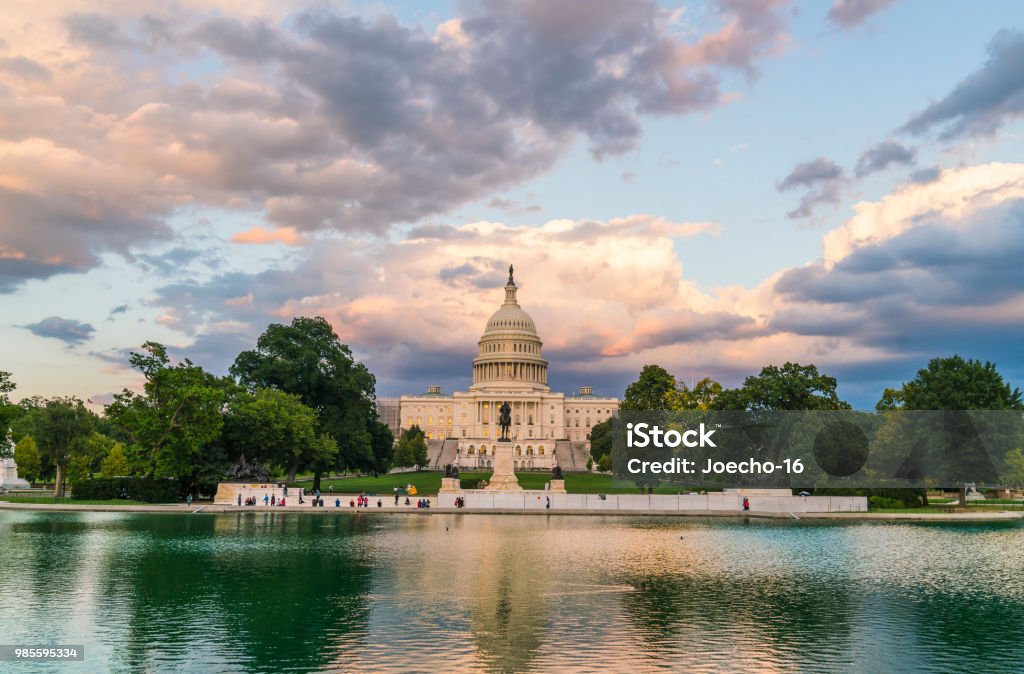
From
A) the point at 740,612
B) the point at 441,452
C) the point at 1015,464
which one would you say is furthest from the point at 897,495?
the point at 441,452

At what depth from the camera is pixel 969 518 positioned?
53.9 meters

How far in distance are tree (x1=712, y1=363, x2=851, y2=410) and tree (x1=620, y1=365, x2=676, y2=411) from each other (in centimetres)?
952

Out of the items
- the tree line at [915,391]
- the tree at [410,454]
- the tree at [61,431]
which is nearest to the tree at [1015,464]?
the tree line at [915,391]

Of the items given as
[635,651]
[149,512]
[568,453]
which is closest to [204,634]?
[635,651]

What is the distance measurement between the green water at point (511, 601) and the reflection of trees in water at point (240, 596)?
3.3 inches

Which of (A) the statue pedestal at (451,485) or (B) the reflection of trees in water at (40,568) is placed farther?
(A) the statue pedestal at (451,485)

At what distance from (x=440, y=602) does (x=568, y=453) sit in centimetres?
15862

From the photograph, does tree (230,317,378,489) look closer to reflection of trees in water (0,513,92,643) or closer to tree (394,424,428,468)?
reflection of trees in water (0,513,92,643)

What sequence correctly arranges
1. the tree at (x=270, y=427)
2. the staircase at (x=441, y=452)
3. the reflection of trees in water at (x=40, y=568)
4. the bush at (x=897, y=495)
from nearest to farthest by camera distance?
the reflection of trees in water at (x=40, y=568)
the bush at (x=897, y=495)
the tree at (x=270, y=427)
the staircase at (x=441, y=452)

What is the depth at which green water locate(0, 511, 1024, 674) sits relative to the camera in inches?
715

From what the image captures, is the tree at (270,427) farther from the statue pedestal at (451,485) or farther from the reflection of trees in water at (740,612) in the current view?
the reflection of trees in water at (740,612)

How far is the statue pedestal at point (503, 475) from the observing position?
68200 mm

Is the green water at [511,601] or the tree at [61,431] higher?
the tree at [61,431]

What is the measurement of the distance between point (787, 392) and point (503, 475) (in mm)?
23466
